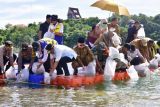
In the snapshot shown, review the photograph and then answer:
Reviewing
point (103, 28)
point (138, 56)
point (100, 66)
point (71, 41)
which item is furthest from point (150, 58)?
point (71, 41)

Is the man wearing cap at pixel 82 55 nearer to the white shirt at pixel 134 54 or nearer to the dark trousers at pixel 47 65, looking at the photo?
the dark trousers at pixel 47 65

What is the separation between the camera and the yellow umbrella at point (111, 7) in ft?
50.6

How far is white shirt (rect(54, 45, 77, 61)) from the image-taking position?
37.0 ft

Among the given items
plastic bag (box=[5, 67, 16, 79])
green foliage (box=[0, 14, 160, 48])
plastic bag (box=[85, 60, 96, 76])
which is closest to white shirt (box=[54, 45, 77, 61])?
plastic bag (box=[85, 60, 96, 76])

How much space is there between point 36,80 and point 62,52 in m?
1.02

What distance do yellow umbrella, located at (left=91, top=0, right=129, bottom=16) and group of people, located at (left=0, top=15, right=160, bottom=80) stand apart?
0.38m

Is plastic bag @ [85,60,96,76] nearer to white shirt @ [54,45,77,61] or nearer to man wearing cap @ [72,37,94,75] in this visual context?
man wearing cap @ [72,37,94,75]

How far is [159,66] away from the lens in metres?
16.8

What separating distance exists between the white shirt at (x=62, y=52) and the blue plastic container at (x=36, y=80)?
74cm

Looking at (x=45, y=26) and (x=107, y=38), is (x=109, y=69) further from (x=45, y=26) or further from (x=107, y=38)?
(x=45, y=26)

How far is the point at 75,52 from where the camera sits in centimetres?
1227

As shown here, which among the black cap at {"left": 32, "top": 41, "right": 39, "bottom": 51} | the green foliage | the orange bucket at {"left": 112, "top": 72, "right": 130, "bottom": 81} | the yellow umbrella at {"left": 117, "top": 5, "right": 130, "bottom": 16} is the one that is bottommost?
the orange bucket at {"left": 112, "top": 72, "right": 130, "bottom": 81}

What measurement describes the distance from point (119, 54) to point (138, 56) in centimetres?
176

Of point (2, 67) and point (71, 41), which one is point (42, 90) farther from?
point (71, 41)
